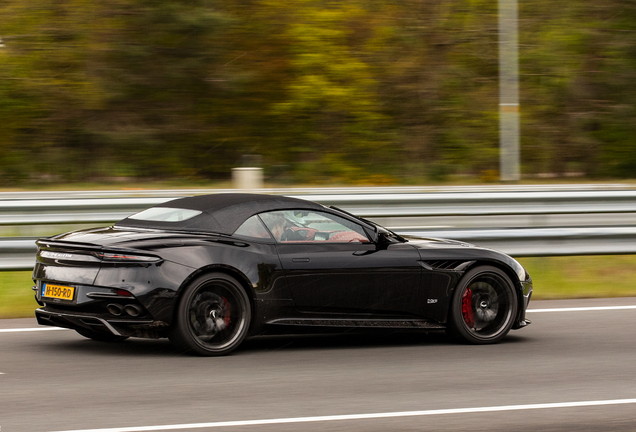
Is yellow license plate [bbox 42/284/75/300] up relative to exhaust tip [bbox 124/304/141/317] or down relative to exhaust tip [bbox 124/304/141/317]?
up

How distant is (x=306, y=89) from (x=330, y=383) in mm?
20061

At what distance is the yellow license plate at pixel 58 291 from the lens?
22.6ft

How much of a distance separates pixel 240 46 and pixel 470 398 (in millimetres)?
21686

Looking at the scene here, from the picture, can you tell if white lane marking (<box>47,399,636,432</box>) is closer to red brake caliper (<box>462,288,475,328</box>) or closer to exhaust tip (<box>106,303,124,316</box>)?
exhaust tip (<box>106,303,124,316</box>)

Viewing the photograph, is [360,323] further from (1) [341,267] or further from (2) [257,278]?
(2) [257,278]

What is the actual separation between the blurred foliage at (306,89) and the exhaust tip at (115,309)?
18870 mm

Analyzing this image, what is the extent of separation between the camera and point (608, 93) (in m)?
27.0

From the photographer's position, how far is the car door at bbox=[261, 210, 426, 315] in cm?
735

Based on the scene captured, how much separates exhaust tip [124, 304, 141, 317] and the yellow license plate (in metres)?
0.43

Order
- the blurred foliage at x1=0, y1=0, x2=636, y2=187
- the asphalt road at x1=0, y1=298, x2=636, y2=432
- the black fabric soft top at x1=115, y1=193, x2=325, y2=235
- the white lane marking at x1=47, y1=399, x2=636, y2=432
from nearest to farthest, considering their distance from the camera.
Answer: the white lane marking at x1=47, y1=399, x2=636, y2=432
the asphalt road at x1=0, y1=298, x2=636, y2=432
the black fabric soft top at x1=115, y1=193, x2=325, y2=235
the blurred foliage at x1=0, y1=0, x2=636, y2=187

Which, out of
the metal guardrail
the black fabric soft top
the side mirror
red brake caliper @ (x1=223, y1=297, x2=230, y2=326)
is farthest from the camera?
the metal guardrail

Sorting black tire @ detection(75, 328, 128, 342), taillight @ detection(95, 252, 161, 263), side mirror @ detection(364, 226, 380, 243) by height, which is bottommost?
black tire @ detection(75, 328, 128, 342)

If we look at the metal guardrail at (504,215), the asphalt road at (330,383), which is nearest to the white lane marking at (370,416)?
the asphalt road at (330,383)

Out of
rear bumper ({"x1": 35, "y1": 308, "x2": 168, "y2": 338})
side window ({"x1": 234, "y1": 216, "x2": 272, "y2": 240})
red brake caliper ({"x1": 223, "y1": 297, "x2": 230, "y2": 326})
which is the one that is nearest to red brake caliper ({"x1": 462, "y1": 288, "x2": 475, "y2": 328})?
side window ({"x1": 234, "y1": 216, "x2": 272, "y2": 240})
